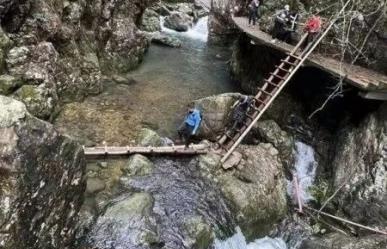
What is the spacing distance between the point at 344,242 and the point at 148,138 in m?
7.22

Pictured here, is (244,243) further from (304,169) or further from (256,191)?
(304,169)

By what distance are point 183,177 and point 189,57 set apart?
13778 mm

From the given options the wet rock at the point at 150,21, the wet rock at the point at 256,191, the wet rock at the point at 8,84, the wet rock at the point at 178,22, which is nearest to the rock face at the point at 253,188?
the wet rock at the point at 256,191

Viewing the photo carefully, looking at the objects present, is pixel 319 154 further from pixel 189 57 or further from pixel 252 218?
pixel 189 57

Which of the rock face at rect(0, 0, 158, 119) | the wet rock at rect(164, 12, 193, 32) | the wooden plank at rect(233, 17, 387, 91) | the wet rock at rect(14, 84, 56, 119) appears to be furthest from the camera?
the wet rock at rect(164, 12, 193, 32)

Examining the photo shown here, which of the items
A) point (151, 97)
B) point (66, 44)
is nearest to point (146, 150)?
point (151, 97)

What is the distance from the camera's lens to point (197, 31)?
32.5 metres

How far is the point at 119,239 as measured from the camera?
10.2 metres

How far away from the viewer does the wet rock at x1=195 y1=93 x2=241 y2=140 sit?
612 inches

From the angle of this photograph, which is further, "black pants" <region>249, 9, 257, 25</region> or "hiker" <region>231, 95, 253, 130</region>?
"black pants" <region>249, 9, 257, 25</region>

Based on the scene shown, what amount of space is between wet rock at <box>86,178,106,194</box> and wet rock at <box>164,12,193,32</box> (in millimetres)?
21626

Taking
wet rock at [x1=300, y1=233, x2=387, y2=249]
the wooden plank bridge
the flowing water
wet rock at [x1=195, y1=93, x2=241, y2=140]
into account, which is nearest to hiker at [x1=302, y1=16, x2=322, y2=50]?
wet rock at [x1=195, y1=93, x2=241, y2=140]

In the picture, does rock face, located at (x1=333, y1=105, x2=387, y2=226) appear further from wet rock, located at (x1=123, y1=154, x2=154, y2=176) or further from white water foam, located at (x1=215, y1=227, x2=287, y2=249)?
wet rock, located at (x1=123, y1=154, x2=154, y2=176)

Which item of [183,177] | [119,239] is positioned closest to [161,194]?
[183,177]
